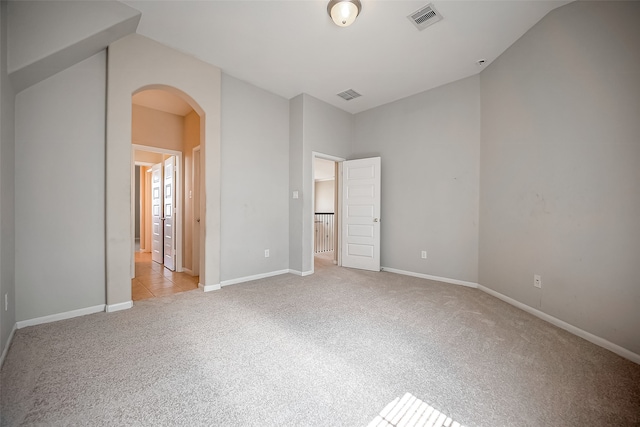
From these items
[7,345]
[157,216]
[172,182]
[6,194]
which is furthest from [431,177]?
[157,216]

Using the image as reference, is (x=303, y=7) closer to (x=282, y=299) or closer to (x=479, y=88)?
(x=479, y=88)

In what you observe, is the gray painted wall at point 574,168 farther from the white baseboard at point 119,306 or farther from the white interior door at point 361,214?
the white baseboard at point 119,306

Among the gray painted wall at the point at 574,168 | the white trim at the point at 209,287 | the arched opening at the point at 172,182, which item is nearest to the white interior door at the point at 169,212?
the arched opening at the point at 172,182

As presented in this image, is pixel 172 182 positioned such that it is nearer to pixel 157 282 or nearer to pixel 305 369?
pixel 157 282

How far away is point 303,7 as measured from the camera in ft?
8.02

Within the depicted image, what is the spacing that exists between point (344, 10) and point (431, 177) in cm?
268

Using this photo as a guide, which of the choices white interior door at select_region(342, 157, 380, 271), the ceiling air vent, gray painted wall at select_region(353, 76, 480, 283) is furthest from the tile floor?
the ceiling air vent

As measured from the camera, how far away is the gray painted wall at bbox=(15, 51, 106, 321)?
7.52ft

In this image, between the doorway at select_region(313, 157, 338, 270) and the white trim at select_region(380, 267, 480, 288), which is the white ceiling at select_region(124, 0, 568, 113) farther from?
the white trim at select_region(380, 267, 480, 288)

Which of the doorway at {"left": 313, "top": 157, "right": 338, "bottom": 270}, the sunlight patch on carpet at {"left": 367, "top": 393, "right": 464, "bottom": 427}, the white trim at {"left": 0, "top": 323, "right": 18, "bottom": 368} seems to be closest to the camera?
the sunlight patch on carpet at {"left": 367, "top": 393, "right": 464, "bottom": 427}

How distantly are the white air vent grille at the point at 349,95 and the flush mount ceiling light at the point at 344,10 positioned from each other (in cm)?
180

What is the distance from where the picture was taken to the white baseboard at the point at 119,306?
2.65 m

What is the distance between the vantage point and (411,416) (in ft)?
4.33

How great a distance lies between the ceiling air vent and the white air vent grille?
5.34ft
